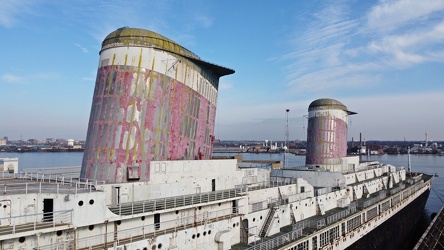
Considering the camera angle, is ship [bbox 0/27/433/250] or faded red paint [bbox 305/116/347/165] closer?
ship [bbox 0/27/433/250]

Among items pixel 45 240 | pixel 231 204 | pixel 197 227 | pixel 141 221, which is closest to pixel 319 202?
pixel 231 204

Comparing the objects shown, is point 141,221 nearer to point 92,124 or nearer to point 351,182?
point 92,124

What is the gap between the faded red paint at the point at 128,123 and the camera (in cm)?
1742

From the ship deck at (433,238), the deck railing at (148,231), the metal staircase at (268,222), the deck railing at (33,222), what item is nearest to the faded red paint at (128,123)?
the deck railing at (148,231)

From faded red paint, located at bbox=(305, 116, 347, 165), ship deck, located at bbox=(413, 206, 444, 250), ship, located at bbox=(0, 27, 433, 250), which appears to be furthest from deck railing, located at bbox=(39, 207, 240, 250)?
faded red paint, located at bbox=(305, 116, 347, 165)

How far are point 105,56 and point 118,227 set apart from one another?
9557mm

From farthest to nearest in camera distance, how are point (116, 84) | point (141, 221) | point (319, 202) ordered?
point (319, 202) → point (116, 84) → point (141, 221)

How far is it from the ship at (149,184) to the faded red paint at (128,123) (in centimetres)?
5

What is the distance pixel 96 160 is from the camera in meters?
17.6

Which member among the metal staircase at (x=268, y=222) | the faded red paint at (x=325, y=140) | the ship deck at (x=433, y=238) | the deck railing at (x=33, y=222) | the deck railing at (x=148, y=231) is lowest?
the ship deck at (x=433, y=238)

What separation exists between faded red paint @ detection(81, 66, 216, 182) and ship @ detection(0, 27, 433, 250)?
0.05 meters

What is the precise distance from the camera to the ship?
1345cm

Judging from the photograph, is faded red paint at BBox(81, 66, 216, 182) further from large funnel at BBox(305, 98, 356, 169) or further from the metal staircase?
large funnel at BBox(305, 98, 356, 169)

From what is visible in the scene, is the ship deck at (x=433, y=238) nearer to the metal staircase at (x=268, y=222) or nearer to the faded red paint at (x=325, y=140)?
the metal staircase at (x=268, y=222)
